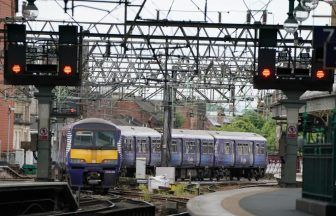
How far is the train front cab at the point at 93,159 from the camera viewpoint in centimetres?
3244

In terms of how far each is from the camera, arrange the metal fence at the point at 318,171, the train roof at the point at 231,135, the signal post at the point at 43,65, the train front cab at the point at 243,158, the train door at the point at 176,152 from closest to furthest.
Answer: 1. the metal fence at the point at 318,171
2. the signal post at the point at 43,65
3. the train door at the point at 176,152
4. the train roof at the point at 231,135
5. the train front cab at the point at 243,158

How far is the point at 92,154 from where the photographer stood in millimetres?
32719

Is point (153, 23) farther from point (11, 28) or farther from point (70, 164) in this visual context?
point (70, 164)

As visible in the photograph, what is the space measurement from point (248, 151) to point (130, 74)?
31.5ft

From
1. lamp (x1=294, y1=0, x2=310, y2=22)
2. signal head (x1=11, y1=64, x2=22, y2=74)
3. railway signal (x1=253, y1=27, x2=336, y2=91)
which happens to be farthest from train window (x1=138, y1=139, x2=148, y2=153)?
lamp (x1=294, y1=0, x2=310, y2=22)

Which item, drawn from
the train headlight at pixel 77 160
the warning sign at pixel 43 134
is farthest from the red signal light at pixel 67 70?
the train headlight at pixel 77 160

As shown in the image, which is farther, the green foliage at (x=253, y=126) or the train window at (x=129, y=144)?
the green foliage at (x=253, y=126)

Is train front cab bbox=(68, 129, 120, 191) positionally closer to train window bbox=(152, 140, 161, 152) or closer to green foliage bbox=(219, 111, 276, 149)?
train window bbox=(152, 140, 161, 152)

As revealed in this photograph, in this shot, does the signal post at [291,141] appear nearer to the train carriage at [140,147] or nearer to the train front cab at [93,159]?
the train front cab at [93,159]

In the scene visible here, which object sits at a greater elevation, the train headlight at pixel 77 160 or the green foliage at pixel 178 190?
the train headlight at pixel 77 160

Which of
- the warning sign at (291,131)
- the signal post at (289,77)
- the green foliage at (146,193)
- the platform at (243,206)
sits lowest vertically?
the green foliage at (146,193)

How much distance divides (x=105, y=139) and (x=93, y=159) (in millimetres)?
1019

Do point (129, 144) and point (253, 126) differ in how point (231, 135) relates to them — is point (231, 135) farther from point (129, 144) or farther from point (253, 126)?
point (253, 126)

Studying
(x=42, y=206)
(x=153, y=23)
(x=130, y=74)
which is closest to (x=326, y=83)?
(x=153, y=23)
